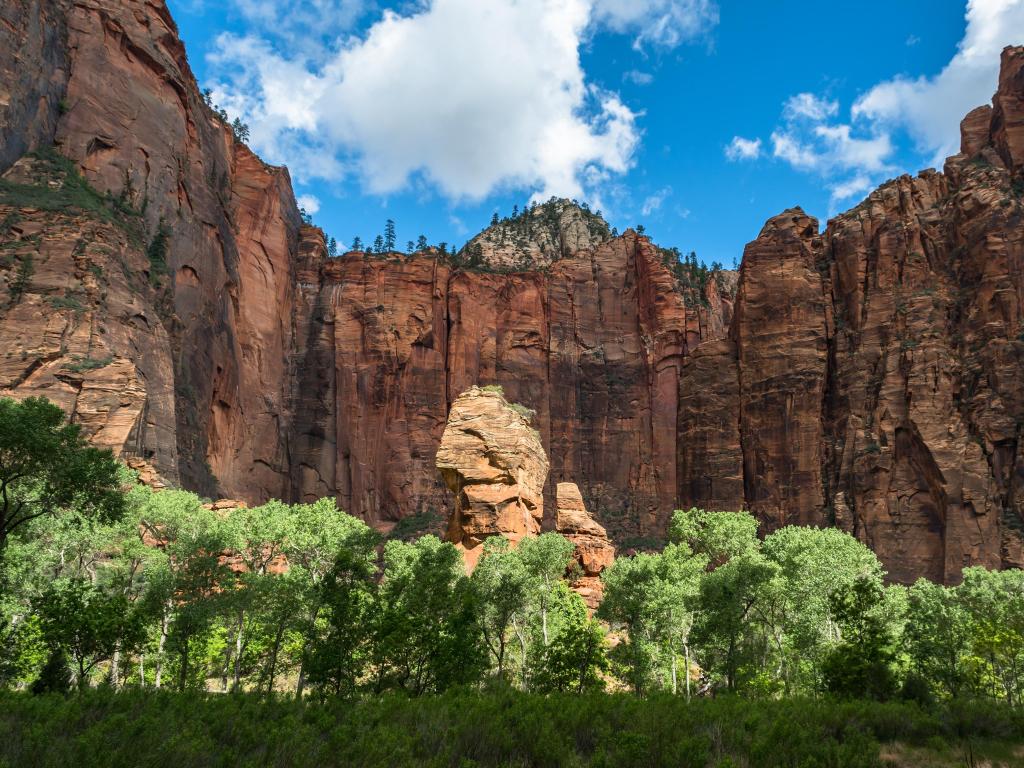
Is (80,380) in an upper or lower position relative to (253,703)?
upper

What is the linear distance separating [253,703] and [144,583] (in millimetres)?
18029

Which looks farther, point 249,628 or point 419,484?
point 419,484

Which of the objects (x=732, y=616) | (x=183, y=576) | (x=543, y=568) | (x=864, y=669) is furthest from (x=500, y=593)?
(x=864, y=669)

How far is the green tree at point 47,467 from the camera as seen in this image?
19156 millimetres

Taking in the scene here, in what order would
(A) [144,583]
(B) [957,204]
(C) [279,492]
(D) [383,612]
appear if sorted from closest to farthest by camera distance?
(D) [383,612] < (A) [144,583] < (B) [957,204] < (C) [279,492]

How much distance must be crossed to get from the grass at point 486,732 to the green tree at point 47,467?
6.45m

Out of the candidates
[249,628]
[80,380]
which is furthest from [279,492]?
[249,628]

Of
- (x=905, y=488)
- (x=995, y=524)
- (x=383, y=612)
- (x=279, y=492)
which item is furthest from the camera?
(x=279, y=492)

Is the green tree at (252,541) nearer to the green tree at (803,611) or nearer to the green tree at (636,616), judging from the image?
the green tree at (636,616)

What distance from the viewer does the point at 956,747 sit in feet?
56.3

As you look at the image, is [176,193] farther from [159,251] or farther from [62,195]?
[62,195]

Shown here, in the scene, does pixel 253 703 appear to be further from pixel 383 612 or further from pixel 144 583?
pixel 144 583

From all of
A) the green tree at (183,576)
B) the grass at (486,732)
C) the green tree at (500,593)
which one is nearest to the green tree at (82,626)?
the green tree at (183,576)

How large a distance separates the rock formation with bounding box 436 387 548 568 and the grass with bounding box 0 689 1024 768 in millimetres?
23232
